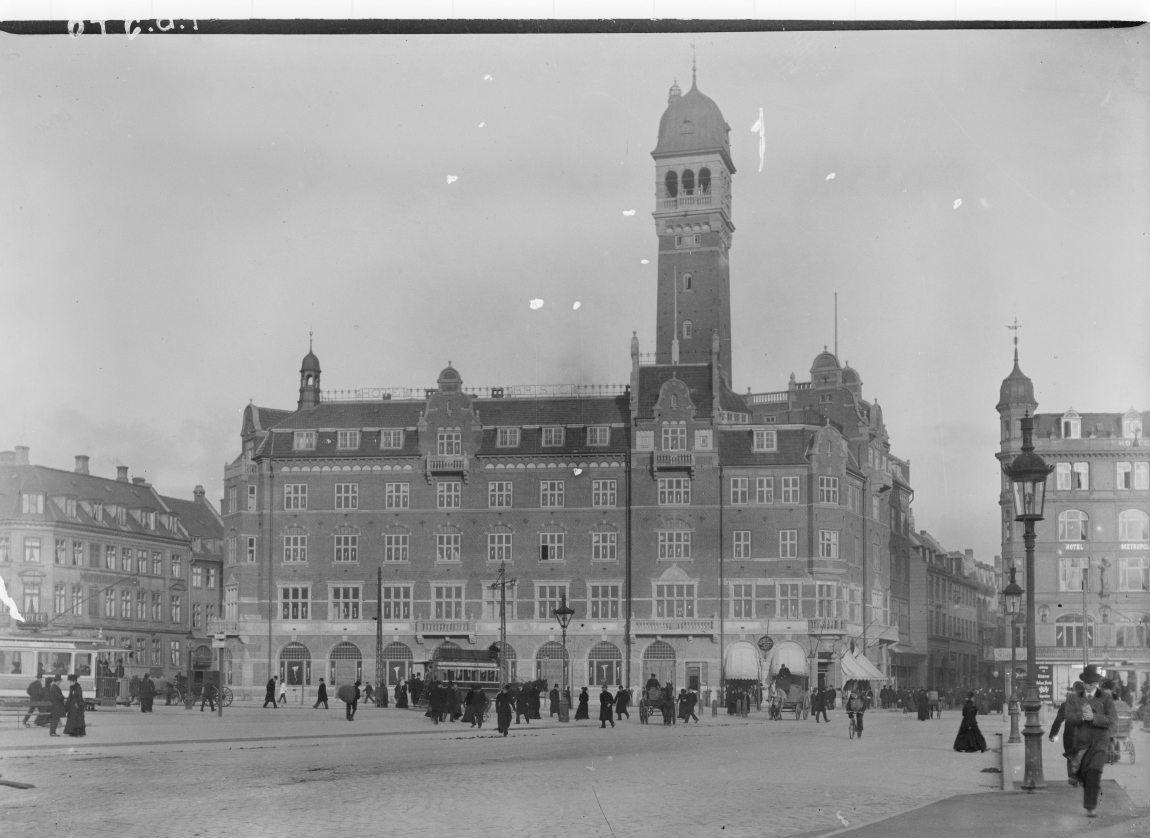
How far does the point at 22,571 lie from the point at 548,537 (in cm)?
1600

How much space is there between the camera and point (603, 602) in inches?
1786

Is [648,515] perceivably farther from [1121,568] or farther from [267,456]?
[1121,568]

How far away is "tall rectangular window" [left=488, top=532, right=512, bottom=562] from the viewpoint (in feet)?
144

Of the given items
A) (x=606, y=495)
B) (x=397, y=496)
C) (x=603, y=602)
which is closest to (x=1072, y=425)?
(x=606, y=495)

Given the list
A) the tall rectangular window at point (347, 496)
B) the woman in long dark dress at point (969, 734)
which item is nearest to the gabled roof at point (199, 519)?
the tall rectangular window at point (347, 496)

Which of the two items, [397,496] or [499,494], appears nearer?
[499,494]

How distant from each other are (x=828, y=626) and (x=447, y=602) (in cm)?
1242

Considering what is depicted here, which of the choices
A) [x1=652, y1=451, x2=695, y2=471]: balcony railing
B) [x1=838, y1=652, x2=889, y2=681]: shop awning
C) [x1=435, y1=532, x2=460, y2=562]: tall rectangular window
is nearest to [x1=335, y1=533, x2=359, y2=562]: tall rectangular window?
[x1=435, y1=532, x2=460, y2=562]: tall rectangular window

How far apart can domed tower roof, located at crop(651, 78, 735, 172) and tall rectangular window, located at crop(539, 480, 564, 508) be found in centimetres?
1883

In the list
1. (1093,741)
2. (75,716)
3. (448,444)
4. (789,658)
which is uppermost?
(448,444)

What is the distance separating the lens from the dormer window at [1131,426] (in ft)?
80.2

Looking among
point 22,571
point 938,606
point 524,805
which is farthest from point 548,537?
point 524,805

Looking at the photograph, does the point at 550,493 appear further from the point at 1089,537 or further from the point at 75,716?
the point at 75,716

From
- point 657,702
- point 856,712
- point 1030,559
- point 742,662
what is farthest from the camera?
point 742,662
